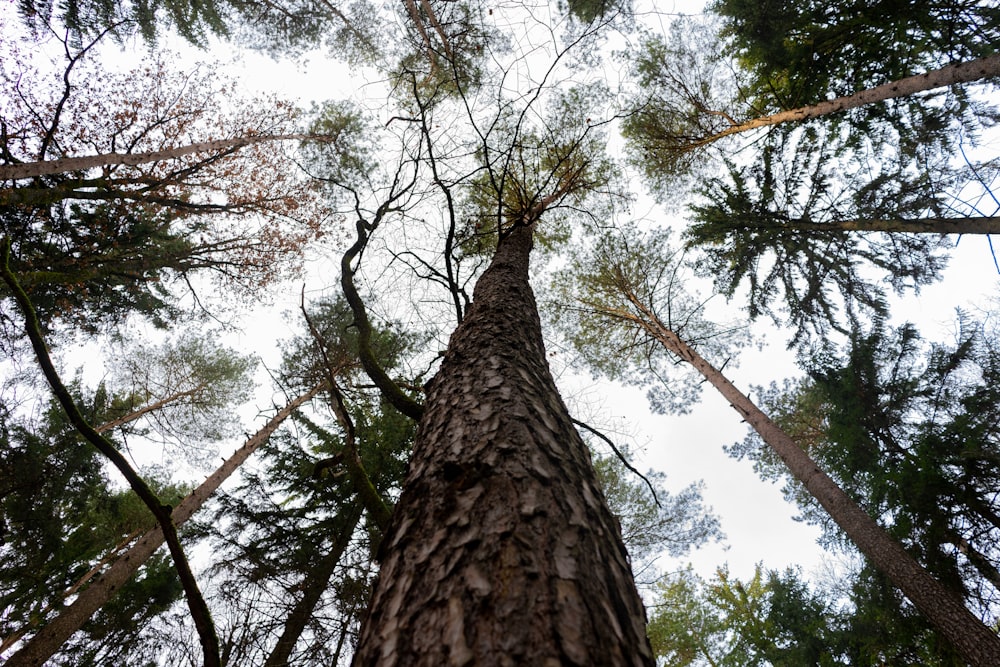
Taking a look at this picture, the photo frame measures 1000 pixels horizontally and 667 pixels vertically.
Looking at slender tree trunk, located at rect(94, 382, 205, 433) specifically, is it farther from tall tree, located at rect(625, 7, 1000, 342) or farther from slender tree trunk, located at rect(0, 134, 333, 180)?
tall tree, located at rect(625, 7, 1000, 342)

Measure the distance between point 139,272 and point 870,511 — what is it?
1378 cm

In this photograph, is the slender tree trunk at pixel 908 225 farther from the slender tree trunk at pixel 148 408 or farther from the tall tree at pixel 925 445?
the slender tree trunk at pixel 148 408

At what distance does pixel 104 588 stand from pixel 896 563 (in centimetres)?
949

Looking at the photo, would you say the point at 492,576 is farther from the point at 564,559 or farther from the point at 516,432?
the point at 516,432

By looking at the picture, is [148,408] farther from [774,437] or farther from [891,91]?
[891,91]

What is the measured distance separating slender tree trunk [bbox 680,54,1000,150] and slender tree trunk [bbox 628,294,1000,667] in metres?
4.66

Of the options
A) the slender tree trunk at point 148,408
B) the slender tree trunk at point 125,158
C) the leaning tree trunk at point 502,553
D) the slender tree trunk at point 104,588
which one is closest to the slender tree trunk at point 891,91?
the leaning tree trunk at point 502,553

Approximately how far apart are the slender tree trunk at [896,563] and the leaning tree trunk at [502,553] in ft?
17.8

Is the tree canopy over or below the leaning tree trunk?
over

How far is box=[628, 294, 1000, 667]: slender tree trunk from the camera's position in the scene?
3.86 metres

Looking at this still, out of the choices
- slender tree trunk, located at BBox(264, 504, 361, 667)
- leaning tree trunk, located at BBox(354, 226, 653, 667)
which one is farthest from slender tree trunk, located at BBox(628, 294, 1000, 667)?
slender tree trunk, located at BBox(264, 504, 361, 667)

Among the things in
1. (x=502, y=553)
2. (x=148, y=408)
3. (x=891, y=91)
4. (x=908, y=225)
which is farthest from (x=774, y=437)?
(x=148, y=408)

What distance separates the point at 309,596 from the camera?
428cm

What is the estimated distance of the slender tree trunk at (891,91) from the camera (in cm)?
456
